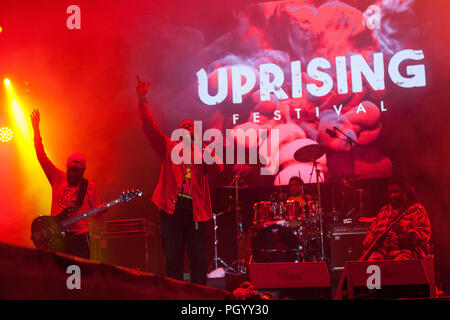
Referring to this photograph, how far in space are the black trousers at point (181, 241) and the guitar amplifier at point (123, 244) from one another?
2906mm

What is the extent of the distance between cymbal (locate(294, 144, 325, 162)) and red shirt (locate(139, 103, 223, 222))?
9.23 ft

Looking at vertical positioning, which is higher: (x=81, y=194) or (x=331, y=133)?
(x=331, y=133)

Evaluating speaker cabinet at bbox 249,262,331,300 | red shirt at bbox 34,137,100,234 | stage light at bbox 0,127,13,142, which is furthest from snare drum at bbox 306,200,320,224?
stage light at bbox 0,127,13,142

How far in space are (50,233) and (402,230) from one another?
11.6 ft

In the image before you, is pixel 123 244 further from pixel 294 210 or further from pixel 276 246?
pixel 294 210

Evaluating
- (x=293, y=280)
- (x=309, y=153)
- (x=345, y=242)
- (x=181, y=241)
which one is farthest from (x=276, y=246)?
(x=293, y=280)

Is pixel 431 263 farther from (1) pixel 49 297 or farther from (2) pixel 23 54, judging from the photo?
(2) pixel 23 54

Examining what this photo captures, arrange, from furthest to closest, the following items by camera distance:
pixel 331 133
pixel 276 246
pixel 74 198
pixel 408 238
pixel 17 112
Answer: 1. pixel 17 112
2. pixel 331 133
3. pixel 276 246
4. pixel 408 238
5. pixel 74 198

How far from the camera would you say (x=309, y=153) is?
288 inches

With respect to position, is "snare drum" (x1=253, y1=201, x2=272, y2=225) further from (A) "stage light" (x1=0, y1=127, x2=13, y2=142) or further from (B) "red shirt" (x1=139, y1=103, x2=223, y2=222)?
(A) "stage light" (x1=0, y1=127, x2=13, y2=142)

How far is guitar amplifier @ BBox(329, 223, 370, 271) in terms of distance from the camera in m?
6.91

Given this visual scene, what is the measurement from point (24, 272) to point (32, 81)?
7.18 metres

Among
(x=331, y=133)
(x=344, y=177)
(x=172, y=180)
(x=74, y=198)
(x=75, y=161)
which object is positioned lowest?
(x=74, y=198)

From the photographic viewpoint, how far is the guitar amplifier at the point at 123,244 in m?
7.22
